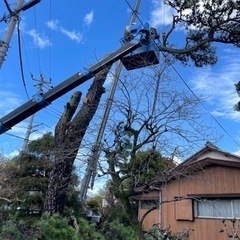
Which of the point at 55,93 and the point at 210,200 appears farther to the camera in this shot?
the point at 210,200

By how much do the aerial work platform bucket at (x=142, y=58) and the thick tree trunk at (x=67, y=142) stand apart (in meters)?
0.57

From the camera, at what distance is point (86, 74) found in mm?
6270

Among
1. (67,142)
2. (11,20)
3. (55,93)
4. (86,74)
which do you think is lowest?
(67,142)

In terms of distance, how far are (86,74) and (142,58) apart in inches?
58.7

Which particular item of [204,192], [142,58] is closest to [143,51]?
[142,58]

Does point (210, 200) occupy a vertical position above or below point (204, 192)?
below

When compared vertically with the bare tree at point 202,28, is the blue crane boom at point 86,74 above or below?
below

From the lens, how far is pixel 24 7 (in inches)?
337

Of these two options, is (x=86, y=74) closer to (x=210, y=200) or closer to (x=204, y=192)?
(x=210, y=200)

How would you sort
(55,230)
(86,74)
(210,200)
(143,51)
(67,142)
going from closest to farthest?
(55,230), (86,74), (143,51), (67,142), (210,200)

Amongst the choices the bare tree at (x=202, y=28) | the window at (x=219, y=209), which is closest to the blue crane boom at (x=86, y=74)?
the bare tree at (x=202, y=28)

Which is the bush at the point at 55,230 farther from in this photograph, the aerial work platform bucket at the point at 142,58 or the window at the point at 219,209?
the window at the point at 219,209

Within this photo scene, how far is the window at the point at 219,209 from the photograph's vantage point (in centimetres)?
964

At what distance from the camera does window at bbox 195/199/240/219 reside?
9641 millimetres
